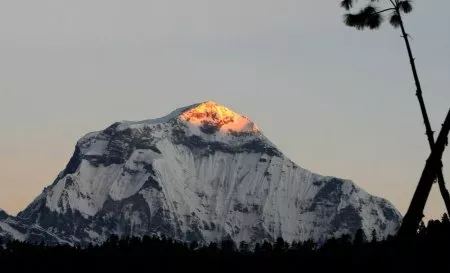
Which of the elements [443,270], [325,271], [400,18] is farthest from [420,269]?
[325,271]

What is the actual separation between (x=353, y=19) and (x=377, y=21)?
3.60ft

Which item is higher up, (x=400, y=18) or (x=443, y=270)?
(x=400, y=18)

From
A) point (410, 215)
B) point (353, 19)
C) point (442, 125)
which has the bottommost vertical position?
point (410, 215)

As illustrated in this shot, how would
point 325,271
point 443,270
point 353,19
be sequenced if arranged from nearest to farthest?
point 353,19
point 443,270
point 325,271

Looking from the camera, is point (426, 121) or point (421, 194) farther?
point (426, 121)

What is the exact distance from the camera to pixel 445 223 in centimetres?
7769

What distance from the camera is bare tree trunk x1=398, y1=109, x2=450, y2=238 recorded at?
1844 inches

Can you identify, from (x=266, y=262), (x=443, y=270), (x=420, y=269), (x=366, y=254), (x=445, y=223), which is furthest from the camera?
(x=266, y=262)

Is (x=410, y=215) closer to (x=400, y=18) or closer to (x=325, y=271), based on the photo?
(x=400, y=18)

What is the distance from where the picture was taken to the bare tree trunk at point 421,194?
154 feet

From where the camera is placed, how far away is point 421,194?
154 ft

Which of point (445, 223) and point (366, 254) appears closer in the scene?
point (445, 223)

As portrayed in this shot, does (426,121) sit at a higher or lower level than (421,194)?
higher

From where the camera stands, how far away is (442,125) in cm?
4862
